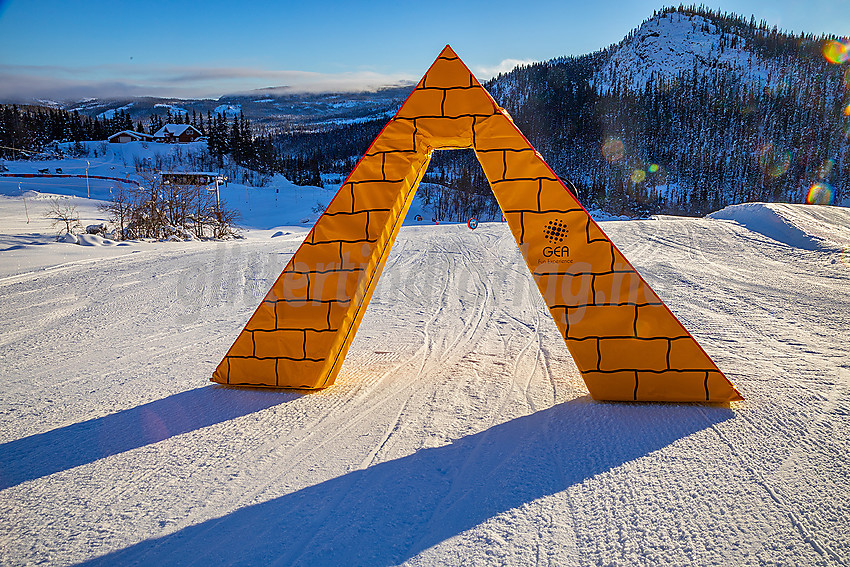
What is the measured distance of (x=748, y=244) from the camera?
10711mm

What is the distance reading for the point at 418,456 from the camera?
7.77 ft

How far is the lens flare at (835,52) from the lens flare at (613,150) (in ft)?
160

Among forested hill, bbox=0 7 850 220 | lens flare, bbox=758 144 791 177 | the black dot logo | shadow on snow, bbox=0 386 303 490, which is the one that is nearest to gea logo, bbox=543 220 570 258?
the black dot logo

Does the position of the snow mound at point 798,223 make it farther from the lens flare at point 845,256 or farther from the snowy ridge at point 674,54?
the snowy ridge at point 674,54

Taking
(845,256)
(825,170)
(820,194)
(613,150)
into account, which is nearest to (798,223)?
(845,256)

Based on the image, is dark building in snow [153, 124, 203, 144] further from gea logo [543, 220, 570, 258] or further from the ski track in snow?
gea logo [543, 220, 570, 258]

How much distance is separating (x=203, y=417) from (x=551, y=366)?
2.62m

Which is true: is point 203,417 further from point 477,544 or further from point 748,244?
point 748,244

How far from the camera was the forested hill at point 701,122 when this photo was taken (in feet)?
245

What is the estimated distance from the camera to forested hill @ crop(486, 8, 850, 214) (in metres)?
74.6

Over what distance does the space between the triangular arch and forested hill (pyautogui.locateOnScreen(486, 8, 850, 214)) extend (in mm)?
70819

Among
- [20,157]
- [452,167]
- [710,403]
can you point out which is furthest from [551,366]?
[452,167]

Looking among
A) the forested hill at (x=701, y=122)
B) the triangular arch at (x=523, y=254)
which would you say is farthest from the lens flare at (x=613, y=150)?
the triangular arch at (x=523, y=254)

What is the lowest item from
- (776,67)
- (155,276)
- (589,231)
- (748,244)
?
(155,276)
